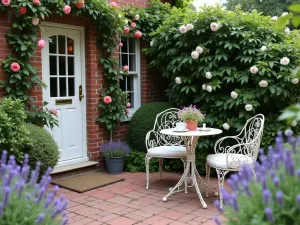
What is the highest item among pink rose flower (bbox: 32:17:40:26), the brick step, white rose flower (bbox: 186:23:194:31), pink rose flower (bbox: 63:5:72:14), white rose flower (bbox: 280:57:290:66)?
pink rose flower (bbox: 63:5:72:14)

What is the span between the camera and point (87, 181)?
528 centimetres

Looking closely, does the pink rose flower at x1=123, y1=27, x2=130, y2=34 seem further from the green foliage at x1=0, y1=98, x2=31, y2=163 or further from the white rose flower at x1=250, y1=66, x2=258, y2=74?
the green foliage at x1=0, y1=98, x2=31, y2=163

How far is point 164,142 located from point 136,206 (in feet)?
5.93

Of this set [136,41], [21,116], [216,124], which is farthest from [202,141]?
[21,116]

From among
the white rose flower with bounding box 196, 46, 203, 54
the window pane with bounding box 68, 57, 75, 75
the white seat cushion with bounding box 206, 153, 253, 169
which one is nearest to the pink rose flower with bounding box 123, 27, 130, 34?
the window pane with bounding box 68, 57, 75, 75

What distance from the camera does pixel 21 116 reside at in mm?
3982

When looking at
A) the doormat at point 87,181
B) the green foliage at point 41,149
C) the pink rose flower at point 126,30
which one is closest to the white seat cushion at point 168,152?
the doormat at point 87,181

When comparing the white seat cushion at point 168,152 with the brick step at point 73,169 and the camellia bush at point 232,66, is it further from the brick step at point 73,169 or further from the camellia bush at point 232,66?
the brick step at point 73,169

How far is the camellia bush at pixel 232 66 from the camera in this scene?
5312 millimetres

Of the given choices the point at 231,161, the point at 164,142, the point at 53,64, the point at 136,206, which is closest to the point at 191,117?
the point at 231,161

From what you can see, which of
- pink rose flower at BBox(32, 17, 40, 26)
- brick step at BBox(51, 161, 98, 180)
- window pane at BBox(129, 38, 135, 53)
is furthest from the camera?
window pane at BBox(129, 38, 135, 53)

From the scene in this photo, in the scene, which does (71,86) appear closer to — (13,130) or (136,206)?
(13,130)

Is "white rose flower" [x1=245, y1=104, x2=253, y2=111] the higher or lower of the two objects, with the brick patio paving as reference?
higher

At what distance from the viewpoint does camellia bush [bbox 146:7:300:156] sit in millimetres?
5312
